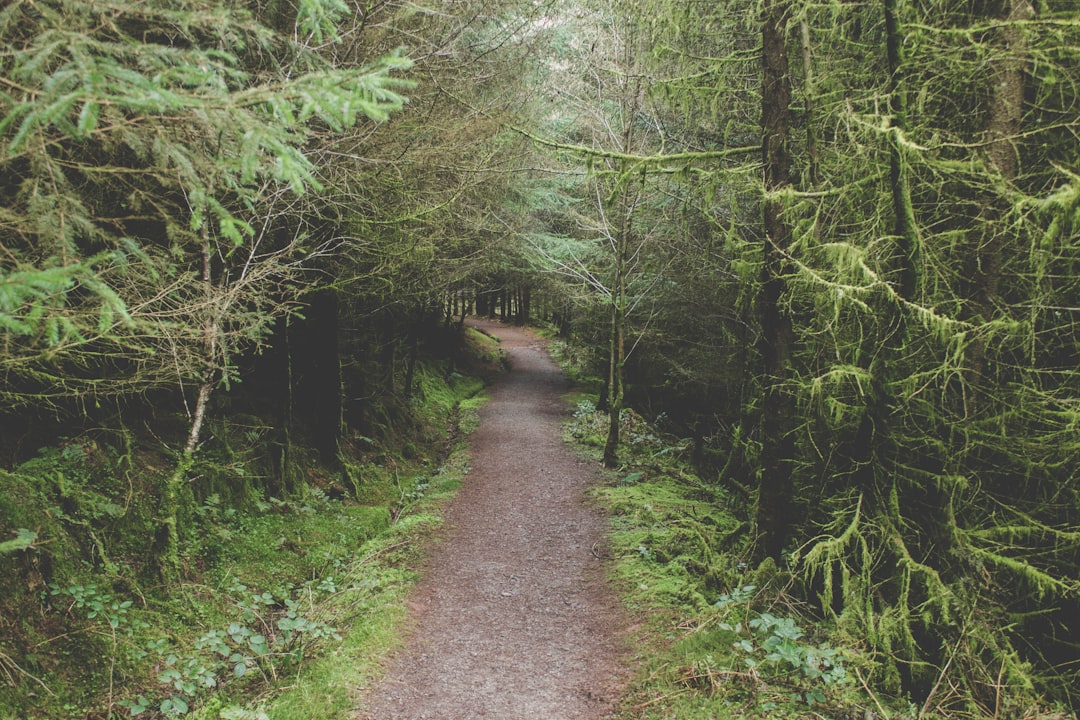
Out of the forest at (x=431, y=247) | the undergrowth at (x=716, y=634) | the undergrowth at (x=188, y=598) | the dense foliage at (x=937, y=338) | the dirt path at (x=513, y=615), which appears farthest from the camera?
the dirt path at (x=513, y=615)

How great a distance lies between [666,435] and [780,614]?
11210mm

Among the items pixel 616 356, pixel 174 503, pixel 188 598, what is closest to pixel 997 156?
pixel 174 503

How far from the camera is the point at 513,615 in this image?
22.5ft

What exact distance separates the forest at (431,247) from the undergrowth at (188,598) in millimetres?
36

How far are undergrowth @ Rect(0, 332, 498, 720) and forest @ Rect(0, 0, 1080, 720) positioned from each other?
0.12 ft

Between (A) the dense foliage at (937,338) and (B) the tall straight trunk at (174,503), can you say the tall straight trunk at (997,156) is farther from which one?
(B) the tall straight trunk at (174,503)

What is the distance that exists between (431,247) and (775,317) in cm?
580

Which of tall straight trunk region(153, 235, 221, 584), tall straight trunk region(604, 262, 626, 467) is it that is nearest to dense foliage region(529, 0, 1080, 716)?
tall straight trunk region(604, 262, 626, 467)

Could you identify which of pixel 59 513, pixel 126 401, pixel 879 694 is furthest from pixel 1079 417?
pixel 126 401

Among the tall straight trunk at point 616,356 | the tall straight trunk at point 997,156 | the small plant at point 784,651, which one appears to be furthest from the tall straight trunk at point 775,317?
the tall straight trunk at point 616,356

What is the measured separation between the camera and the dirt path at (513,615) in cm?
528

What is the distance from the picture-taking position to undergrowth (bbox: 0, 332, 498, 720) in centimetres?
467

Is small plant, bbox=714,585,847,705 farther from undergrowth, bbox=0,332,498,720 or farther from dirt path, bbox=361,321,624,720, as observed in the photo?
undergrowth, bbox=0,332,498,720

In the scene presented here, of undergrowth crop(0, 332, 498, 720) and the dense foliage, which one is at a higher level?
the dense foliage
